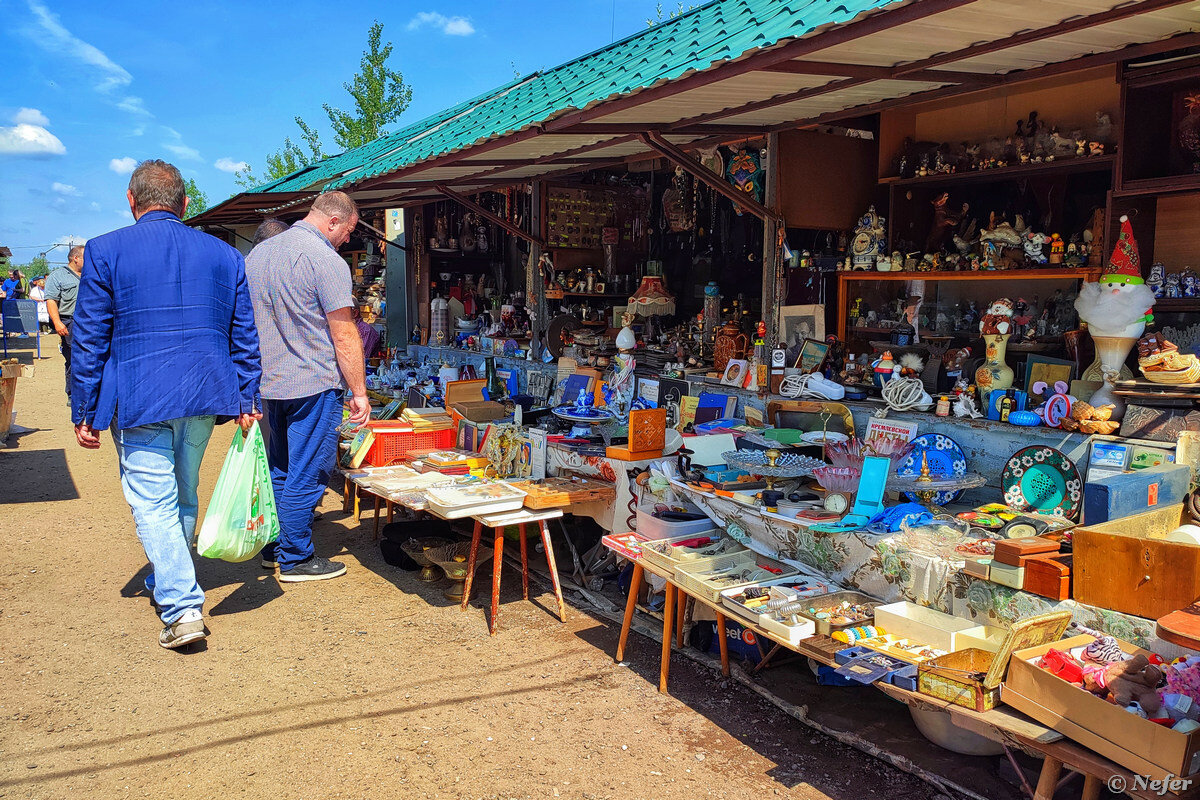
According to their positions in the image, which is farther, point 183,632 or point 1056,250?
point 1056,250

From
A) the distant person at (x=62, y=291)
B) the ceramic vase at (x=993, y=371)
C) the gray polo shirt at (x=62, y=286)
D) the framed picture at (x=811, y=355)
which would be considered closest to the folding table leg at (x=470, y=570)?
the framed picture at (x=811, y=355)

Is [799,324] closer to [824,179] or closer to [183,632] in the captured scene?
[824,179]

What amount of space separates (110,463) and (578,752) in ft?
24.1

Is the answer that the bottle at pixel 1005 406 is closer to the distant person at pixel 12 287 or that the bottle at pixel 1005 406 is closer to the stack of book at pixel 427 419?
the stack of book at pixel 427 419

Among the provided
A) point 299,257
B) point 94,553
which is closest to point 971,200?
point 299,257

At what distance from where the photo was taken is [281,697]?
353 cm

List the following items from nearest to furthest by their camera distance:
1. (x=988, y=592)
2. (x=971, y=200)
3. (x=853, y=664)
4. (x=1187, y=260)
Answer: (x=853, y=664) → (x=988, y=592) → (x=1187, y=260) → (x=971, y=200)

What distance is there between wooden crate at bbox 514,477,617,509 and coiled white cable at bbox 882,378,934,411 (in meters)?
1.64

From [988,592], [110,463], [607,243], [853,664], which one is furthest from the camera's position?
[110,463]

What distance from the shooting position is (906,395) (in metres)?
4.57

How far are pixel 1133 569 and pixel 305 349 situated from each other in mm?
4001

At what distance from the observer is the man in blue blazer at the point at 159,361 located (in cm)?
371

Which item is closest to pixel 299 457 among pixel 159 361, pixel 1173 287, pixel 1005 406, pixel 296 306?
pixel 296 306

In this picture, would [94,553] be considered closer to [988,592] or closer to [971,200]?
[988,592]
